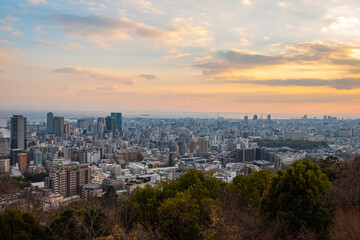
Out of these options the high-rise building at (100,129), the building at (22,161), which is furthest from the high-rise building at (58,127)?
the building at (22,161)

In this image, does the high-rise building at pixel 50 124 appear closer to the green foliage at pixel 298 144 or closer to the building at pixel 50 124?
the building at pixel 50 124

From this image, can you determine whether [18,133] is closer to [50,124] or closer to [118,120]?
[50,124]

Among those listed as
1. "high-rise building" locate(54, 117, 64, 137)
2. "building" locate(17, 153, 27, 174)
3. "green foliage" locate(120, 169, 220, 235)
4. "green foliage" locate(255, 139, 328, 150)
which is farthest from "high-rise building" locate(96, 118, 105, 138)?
"green foliage" locate(120, 169, 220, 235)

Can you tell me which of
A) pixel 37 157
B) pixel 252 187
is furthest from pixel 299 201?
pixel 37 157

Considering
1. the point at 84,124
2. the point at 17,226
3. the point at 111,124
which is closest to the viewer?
the point at 17,226

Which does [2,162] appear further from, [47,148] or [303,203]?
[303,203]

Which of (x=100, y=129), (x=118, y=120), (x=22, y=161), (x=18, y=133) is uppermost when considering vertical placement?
(x=118, y=120)
